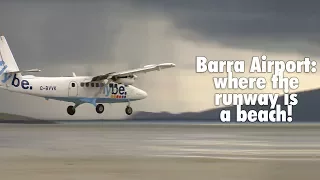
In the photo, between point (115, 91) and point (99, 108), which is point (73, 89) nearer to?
point (99, 108)

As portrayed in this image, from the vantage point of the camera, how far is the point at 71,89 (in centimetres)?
1509

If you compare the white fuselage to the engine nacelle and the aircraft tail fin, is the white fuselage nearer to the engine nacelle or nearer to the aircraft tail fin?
the engine nacelle

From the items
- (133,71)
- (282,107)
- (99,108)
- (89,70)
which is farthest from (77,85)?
(282,107)

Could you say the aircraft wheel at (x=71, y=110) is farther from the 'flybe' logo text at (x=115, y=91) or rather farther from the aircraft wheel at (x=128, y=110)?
the aircraft wheel at (x=128, y=110)

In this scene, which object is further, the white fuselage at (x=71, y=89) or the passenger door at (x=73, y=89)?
the passenger door at (x=73, y=89)

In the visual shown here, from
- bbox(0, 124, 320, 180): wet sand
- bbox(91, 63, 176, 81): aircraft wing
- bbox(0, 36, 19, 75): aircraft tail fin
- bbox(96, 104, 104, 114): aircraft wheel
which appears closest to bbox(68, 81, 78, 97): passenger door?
bbox(91, 63, 176, 81): aircraft wing

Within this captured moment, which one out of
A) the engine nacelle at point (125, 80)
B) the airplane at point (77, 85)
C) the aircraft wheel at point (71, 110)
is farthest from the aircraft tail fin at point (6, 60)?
the engine nacelle at point (125, 80)

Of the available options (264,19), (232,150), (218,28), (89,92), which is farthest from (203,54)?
(232,150)

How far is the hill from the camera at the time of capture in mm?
15656

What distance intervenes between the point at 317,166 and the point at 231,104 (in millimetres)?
10690

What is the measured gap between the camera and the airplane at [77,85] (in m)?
14.7

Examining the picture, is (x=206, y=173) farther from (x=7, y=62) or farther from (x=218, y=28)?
(x=218, y=28)

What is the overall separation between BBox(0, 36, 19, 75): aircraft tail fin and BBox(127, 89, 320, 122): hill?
3.03 metres

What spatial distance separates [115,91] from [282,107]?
418 cm
